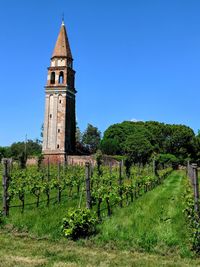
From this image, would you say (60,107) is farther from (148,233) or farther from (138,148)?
(148,233)

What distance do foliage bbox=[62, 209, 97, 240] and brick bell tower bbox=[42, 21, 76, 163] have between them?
61.4m

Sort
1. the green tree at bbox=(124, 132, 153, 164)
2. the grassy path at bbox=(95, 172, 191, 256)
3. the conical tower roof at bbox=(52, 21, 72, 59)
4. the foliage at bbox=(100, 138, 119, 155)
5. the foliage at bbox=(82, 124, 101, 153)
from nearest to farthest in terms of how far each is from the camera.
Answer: the grassy path at bbox=(95, 172, 191, 256) < the green tree at bbox=(124, 132, 153, 164) < the conical tower roof at bbox=(52, 21, 72, 59) < the foliage at bbox=(100, 138, 119, 155) < the foliage at bbox=(82, 124, 101, 153)

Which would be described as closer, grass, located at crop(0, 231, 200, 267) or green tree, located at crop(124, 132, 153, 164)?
grass, located at crop(0, 231, 200, 267)

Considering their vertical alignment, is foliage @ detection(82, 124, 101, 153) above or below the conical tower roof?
below

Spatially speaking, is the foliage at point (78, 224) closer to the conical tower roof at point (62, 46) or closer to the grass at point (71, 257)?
the grass at point (71, 257)

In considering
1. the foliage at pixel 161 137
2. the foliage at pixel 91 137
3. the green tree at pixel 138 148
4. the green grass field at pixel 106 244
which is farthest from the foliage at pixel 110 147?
the green grass field at pixel 106 244

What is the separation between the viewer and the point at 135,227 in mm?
11602

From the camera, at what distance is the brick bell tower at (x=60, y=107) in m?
74.9

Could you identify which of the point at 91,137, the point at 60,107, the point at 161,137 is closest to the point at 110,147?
the point at 161,137

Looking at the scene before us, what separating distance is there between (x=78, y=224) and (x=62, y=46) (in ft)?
236

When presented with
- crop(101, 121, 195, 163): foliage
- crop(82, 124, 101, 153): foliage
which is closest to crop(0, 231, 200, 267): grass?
crop(101, 121, 195, 163): foliage

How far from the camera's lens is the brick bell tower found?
7488 centimetres

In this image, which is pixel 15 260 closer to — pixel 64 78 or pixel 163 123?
pixel 64 78

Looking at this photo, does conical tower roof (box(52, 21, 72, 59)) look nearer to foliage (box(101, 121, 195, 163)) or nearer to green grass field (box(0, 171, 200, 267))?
foliage (box(101, 121, 195, 163))
